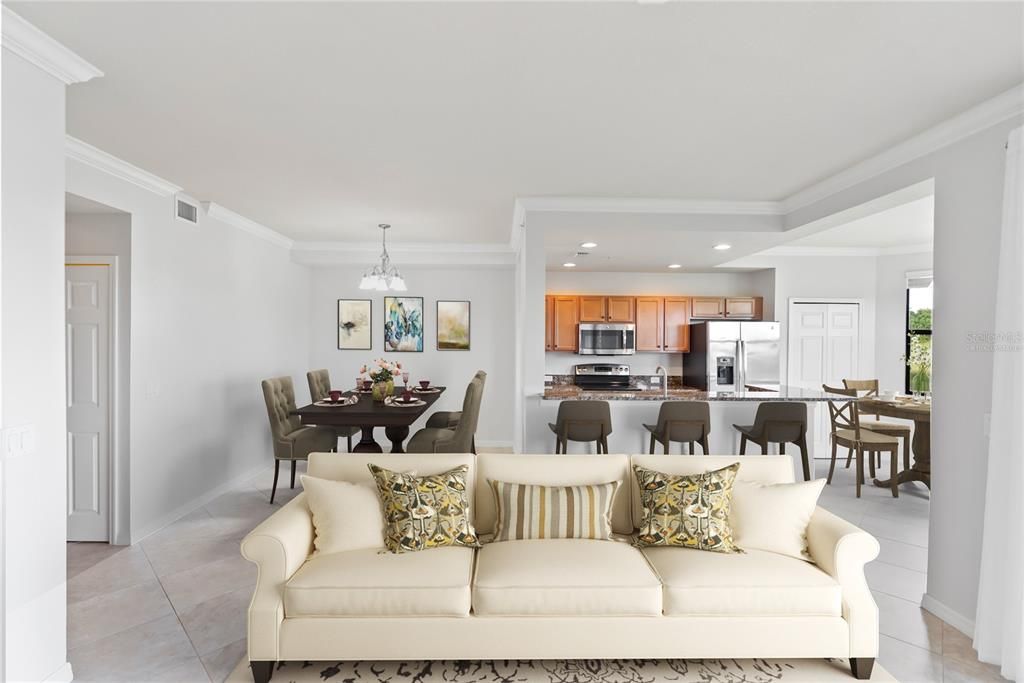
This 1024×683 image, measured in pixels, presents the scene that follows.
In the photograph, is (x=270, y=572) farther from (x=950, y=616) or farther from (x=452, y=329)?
(x=452, y=329)

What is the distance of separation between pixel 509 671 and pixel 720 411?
351 cm

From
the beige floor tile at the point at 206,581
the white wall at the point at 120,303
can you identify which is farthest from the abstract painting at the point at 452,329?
the beige floor tile at the point at 206,581

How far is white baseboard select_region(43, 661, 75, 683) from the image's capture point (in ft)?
7.86

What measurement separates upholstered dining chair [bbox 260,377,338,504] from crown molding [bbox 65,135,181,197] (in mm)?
1742

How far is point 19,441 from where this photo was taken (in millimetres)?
2236

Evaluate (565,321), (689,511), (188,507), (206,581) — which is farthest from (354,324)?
(689,511)

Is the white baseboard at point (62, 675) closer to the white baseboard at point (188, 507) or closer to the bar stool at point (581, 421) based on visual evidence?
the white baseboard at point (188, 507)

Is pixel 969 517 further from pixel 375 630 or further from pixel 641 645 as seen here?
pixel 375 630

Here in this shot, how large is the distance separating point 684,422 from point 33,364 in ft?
13.6

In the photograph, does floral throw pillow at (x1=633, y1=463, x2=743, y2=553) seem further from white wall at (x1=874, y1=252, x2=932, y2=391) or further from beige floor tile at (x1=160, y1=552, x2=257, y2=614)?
white wall at (x1=874, y1=252, x2=932, y2=391)

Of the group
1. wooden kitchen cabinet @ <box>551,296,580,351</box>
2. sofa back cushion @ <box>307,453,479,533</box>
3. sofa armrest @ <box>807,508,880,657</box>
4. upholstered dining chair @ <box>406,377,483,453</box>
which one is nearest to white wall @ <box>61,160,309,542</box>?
upholstered dining chair @ <box>406,377,483,453</box>

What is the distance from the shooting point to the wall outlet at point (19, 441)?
2.18m

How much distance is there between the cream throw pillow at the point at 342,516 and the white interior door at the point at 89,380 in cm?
222
